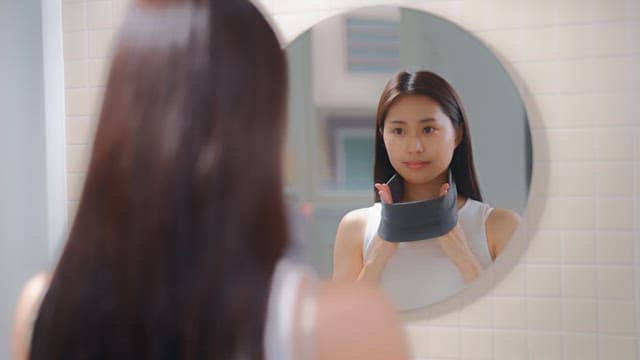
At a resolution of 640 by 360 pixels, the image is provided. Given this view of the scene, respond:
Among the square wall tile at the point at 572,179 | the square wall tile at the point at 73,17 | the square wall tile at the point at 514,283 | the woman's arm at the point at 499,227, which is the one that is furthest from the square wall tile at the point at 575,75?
the square wall tile at the point at 73,17

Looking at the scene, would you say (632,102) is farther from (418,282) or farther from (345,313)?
(345,313)

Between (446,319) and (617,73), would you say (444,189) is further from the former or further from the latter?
(617,73)

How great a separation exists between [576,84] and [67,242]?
1131 mm

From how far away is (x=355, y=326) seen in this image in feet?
1.87

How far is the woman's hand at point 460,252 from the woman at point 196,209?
3.09ft

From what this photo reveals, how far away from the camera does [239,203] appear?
0.54 m

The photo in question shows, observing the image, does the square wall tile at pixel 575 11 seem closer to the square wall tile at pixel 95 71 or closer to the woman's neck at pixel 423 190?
the woman's neck at pixel 423 190

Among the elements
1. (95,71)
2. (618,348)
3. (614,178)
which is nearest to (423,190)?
(614,178)

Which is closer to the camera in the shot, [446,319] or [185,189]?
[185,189]

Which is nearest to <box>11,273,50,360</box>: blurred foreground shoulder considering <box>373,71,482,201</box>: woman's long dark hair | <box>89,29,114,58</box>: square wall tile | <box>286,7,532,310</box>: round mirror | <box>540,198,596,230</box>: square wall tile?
<box>286,7,532,310</box>: round mirror

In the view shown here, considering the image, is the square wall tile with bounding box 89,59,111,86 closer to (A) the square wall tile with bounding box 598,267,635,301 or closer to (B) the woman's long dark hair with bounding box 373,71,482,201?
(B) the woman's long dark hair with bounding box 373,71,482,201

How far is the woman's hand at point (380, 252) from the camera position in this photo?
59.9 inches

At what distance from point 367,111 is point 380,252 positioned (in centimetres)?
30

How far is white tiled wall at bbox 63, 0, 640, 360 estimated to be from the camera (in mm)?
1414
